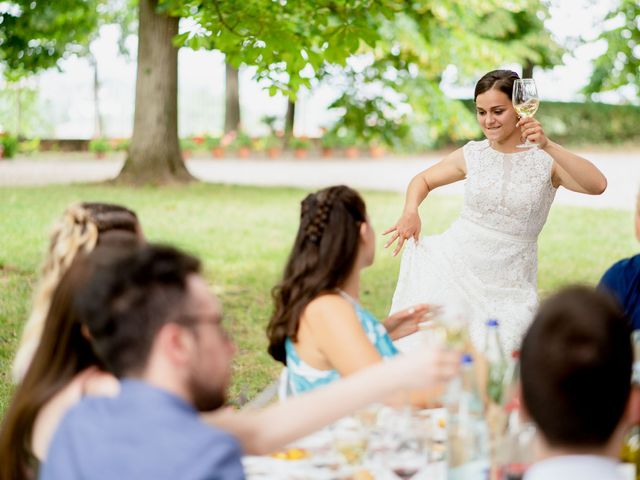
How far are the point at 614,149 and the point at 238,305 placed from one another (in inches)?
1076

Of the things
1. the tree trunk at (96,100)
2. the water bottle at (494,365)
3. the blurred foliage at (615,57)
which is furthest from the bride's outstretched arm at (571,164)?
the tree trunk at (96,100)

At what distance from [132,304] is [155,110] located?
15.7 m

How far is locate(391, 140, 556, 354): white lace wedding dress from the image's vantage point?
201 inches

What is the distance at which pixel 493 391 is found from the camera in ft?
8.50

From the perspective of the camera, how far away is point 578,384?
171cm

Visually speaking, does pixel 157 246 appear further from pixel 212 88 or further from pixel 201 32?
pixel 212 88

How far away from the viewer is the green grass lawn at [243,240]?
781 centimetres

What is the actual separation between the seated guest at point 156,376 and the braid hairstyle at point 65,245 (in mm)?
615

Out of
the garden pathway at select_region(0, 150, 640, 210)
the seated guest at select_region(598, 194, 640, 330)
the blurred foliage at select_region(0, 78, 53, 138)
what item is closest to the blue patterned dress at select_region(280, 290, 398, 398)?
the seated guest at select_region(598, 194, 640, 330)

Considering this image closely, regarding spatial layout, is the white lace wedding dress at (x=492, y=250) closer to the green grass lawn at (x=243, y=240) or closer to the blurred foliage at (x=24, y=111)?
the green grass lawn at (x=243, y=240)

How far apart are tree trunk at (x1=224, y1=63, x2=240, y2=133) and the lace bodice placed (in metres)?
24.2

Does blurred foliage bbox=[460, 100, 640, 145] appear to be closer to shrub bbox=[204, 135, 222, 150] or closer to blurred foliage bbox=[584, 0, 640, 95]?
blurred foliage bbox=[584, 0, 640, 95]

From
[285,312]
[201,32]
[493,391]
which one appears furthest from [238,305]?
[493,391]

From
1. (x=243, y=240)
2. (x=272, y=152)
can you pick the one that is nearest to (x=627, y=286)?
(x=243, y=240)
